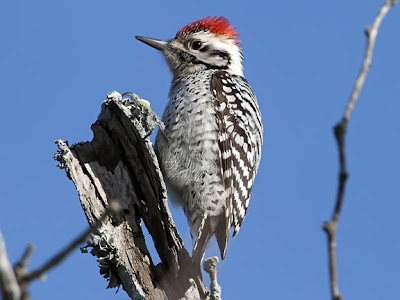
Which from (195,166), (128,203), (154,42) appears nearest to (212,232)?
(195,166)

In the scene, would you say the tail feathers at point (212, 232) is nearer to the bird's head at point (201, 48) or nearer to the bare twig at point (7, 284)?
the bird's head at point (201, 48)

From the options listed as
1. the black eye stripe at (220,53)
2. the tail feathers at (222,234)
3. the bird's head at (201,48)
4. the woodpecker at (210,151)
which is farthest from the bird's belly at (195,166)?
the black eye stripe at (220,53)

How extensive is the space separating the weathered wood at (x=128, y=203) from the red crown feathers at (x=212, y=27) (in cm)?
211

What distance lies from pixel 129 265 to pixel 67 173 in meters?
0.78

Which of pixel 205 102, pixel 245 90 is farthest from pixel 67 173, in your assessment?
pixel 245 90

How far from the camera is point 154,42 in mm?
6969

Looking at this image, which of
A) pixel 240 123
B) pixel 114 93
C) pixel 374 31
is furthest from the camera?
pixel 240 123

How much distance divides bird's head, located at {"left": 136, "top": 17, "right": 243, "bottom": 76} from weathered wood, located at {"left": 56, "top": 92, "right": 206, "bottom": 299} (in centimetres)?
177

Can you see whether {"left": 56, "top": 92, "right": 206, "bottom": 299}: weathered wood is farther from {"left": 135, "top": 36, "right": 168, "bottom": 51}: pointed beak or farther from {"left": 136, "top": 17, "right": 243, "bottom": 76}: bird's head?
{"left": 135, "top": 36, "right": 168, "bottom": 51}: pointed beak

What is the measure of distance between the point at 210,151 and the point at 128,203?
1.12 m

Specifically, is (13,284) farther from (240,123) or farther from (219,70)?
(219,70)

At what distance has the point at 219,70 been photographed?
6.65m

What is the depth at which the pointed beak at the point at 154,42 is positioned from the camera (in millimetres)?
6910

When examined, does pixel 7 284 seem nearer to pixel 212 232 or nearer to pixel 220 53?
pixel 212 232
